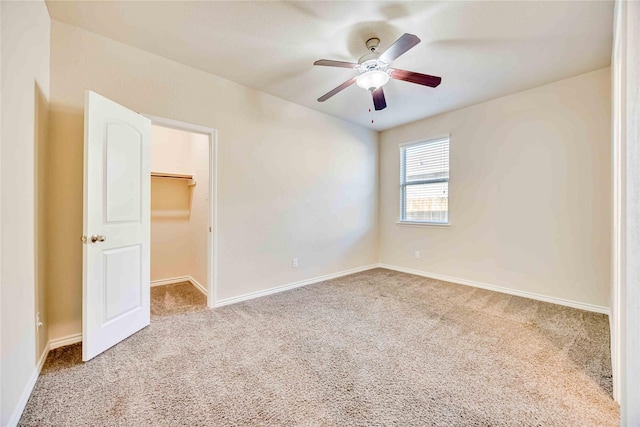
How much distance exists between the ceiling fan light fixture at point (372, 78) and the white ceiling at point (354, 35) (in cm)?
32

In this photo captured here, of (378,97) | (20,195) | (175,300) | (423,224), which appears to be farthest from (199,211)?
(423,224)

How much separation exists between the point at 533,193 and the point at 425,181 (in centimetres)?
144

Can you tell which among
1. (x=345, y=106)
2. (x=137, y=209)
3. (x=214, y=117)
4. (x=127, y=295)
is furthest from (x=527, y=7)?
(x=127, y=295)

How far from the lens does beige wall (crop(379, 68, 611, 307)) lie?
2.81 m

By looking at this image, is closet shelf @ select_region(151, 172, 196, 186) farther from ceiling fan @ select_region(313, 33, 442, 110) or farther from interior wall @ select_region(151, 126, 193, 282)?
ceiling fan @ select_region(313, 33, 442, 110)

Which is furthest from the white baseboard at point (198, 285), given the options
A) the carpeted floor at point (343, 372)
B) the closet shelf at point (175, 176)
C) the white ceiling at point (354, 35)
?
the white ceiling at point (354, 35)

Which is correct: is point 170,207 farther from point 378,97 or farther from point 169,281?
point 378,97

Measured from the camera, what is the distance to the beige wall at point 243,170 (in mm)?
2119

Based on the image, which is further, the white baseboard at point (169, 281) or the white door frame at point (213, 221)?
the white baseboard at point (169, 281)

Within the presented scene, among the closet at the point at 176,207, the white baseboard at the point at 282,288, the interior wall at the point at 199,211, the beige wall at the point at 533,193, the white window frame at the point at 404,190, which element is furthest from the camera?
the white window frame at the point at 404,190

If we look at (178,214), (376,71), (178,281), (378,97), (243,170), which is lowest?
(178,281)

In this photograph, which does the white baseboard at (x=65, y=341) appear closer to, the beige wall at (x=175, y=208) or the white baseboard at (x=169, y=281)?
the beige wall at (x=175, y=208)

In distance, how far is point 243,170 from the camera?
315 cm

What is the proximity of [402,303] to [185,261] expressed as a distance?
3323 mm
